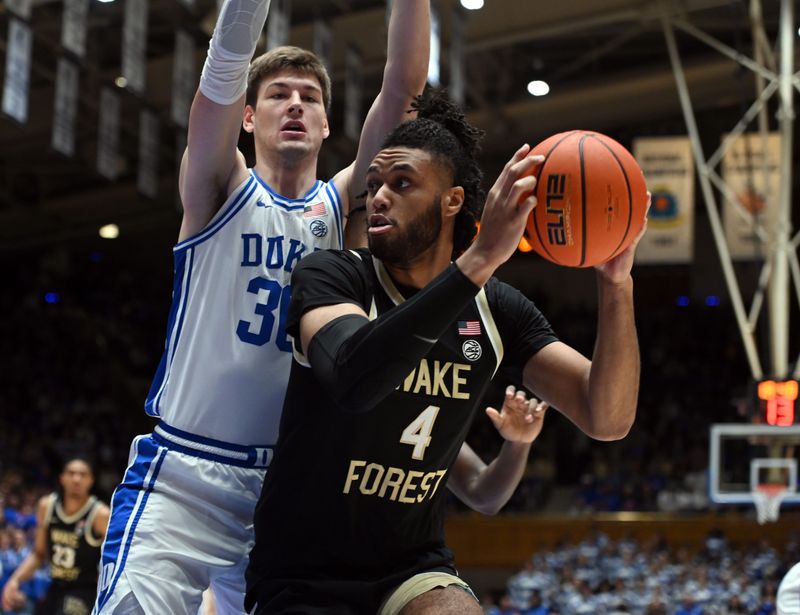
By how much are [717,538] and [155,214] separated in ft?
50.1

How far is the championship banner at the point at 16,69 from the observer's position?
14.3 metres

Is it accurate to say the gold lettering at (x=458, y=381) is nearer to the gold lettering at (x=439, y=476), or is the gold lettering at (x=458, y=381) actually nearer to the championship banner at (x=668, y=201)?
the gold lettering at (x=439, y=476)

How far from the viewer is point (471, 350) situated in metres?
3.42

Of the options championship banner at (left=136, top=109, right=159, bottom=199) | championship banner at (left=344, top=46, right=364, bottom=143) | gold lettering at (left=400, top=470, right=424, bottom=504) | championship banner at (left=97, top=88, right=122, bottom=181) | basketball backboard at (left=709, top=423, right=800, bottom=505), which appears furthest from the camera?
championship banner at (left=136, top=109, right=159, bottom=199)

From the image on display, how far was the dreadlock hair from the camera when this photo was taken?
3430mm

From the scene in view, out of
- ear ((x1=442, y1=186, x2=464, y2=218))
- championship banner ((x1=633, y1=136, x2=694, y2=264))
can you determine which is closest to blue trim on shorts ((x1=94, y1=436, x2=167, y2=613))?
ear ((x1=442, y1=186, x2=464, y2=218))

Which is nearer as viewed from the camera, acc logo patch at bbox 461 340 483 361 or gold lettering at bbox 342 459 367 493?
gold lettering at bbox 342 459 367 493

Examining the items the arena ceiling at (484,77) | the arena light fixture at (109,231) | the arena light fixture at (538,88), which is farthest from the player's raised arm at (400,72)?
the arena light fixture at (109,231)

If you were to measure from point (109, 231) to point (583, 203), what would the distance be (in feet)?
93.1

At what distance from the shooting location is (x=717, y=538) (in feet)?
59.9

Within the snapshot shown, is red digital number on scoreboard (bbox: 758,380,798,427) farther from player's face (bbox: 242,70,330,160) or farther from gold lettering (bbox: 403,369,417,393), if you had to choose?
gold lettering (bbox: 403,369,417,393)

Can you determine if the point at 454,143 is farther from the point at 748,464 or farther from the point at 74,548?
the point at 748,464

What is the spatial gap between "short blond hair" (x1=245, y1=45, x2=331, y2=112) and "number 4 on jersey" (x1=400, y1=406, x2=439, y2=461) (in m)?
1.35

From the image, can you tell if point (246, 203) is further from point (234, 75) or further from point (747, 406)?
point (747, 406)
